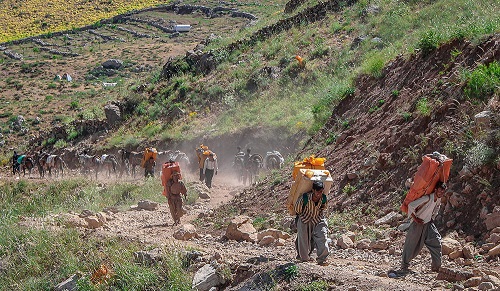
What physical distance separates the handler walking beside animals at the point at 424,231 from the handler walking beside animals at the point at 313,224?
36.3 inches

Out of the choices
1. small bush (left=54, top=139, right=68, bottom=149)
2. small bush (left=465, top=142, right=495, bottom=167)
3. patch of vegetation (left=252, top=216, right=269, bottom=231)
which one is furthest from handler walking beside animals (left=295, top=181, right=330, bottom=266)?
small bush (left=54, top=139, right=68, bottom=149)

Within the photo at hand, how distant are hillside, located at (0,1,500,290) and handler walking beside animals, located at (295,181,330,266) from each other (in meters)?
0.23

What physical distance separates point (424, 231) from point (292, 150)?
13749 mm

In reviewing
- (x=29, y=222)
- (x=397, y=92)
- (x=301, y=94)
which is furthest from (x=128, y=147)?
(x=397, y=92)

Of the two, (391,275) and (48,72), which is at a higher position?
(391,275)

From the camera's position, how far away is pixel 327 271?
8109 millimetres

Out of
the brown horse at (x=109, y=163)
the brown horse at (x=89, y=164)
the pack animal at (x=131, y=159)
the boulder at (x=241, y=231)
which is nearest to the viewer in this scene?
the boulder at (x=241, y=231)

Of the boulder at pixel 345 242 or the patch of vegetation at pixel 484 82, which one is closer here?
the boulder at pixel 345 242

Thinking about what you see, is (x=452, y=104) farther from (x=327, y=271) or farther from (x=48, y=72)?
(x=48, y=72)

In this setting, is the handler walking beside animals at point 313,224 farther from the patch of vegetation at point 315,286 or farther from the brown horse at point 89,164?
the brown horse at point 89,164

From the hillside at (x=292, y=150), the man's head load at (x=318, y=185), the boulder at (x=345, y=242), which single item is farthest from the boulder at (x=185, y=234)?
the man's head load at (x=318, y=185)

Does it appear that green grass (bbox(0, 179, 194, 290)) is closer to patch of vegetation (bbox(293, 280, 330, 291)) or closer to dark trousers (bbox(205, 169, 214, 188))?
patch of vegetation (bbox(293, 280, 330, 291))

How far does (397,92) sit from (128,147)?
18.1 metres

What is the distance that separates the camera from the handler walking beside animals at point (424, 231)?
791 centimetres
